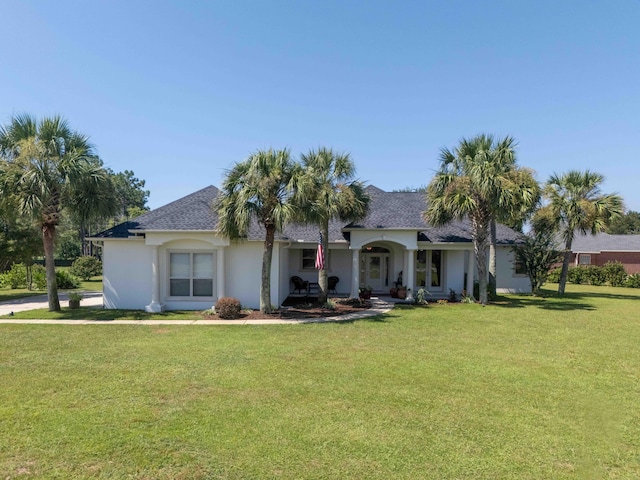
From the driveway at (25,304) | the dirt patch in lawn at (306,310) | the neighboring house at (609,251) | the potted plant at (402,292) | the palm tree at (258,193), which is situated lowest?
the driveway at (25,304)

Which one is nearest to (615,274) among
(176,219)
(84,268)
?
(176,219)

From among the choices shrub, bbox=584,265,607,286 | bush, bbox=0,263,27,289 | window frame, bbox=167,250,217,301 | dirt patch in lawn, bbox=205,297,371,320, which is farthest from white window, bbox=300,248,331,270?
shrub, bbox=584,265,607,286

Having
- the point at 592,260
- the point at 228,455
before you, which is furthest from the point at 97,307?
the point at 592,260

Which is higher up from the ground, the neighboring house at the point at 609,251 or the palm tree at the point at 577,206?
A: the palm tree at the point at 577,206

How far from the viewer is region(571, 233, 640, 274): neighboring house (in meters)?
36.2

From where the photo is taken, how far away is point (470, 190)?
17203 millimetres

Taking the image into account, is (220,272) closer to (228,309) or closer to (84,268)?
(228,309)

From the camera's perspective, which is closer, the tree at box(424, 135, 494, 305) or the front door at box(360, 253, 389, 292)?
Answer: the tree at box(424, 135, 494, 305)

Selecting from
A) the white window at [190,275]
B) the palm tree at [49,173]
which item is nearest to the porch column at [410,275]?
the white window at [190,275]

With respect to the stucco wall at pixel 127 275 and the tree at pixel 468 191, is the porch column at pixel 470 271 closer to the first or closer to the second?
the tree at pixel 468 191

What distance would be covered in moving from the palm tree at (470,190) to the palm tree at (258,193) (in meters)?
8.02

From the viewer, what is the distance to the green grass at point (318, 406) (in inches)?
162

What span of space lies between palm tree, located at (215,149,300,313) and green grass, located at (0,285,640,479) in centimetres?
417

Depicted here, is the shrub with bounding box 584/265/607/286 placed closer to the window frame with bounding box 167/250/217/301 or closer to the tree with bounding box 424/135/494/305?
the tree with bounding box 424/135/494/305
